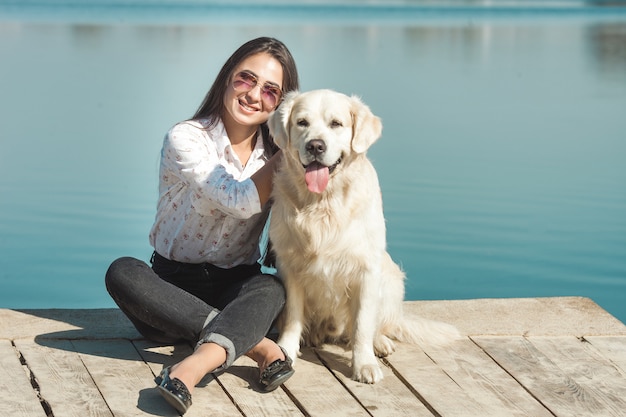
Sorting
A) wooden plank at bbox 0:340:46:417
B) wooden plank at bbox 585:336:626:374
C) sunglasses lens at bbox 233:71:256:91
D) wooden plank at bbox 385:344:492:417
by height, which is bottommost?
wooden plank at bbox 585:336:626:374

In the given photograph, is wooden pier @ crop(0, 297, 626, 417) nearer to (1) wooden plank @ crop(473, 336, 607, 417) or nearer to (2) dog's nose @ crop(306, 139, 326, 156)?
(1) wooden plank @ crop(473, 336, 607, 417)

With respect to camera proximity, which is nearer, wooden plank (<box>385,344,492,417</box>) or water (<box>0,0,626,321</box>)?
wooden plank (<box>385,344,492,417</box>)

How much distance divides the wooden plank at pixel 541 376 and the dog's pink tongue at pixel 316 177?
38.6 inches

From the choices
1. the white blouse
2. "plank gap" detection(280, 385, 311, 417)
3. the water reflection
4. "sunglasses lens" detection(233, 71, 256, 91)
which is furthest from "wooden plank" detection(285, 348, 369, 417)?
the water reflection

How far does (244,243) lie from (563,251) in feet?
11.9

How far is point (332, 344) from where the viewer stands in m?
4.01

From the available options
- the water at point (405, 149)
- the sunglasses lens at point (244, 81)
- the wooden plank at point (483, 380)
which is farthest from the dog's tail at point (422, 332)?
the water at point (405, 149)

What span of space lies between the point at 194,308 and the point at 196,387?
0.36m

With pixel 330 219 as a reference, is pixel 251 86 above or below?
above

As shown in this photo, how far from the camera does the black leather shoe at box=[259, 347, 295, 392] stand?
3.40 meters

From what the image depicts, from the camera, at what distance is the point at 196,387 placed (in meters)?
3.40

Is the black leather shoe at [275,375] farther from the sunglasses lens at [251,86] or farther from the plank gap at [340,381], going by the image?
the sunglasses lens at [251,86]

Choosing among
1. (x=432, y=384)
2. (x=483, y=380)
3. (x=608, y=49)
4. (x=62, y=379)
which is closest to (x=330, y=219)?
(x=432, y=384)

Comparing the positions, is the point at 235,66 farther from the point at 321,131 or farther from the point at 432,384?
the point at 432,384
